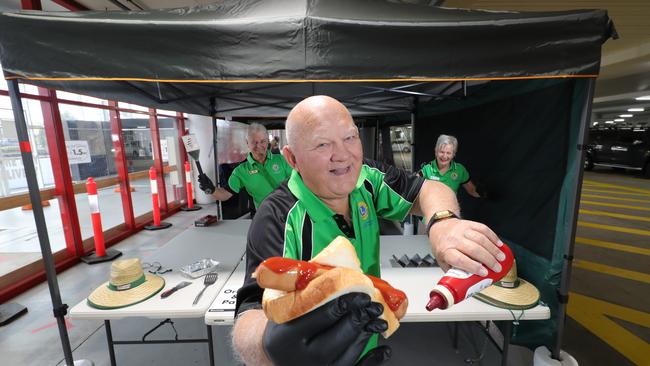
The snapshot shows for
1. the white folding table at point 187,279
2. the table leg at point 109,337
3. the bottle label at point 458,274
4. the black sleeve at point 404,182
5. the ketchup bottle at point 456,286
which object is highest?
the black sleeve at point 404,182

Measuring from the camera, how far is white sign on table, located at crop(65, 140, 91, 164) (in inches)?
186

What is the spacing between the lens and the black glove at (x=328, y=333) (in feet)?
2.22

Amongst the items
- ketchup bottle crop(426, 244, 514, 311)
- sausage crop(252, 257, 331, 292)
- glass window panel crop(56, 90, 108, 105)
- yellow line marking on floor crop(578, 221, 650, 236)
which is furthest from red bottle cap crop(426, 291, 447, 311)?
yellow line marking on floor crop(578, 221, 650, 236)

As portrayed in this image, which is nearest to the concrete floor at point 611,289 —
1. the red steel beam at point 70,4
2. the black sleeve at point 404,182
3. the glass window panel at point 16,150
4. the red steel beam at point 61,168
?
the black sleeve at point 404,182

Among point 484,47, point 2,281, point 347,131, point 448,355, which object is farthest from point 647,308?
point 2,281

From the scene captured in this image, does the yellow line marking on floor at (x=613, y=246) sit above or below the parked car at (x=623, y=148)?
below

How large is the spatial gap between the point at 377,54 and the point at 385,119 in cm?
527

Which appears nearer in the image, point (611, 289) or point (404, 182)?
point (404, 182)

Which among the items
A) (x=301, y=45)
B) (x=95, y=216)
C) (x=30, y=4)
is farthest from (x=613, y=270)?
(x=30, y=4)

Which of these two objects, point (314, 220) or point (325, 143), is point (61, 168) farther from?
point (325, 143)

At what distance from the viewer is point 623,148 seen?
41.4 feet

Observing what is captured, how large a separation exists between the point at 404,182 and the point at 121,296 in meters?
1.91

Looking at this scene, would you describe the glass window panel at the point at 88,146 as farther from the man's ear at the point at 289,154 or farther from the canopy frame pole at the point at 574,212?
the canopy frame pole at the point at 574,212

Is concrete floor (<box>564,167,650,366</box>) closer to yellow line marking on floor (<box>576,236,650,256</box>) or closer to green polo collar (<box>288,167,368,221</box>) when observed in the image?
yellow line marking on floor (<box>576,236,650,256</box>)
